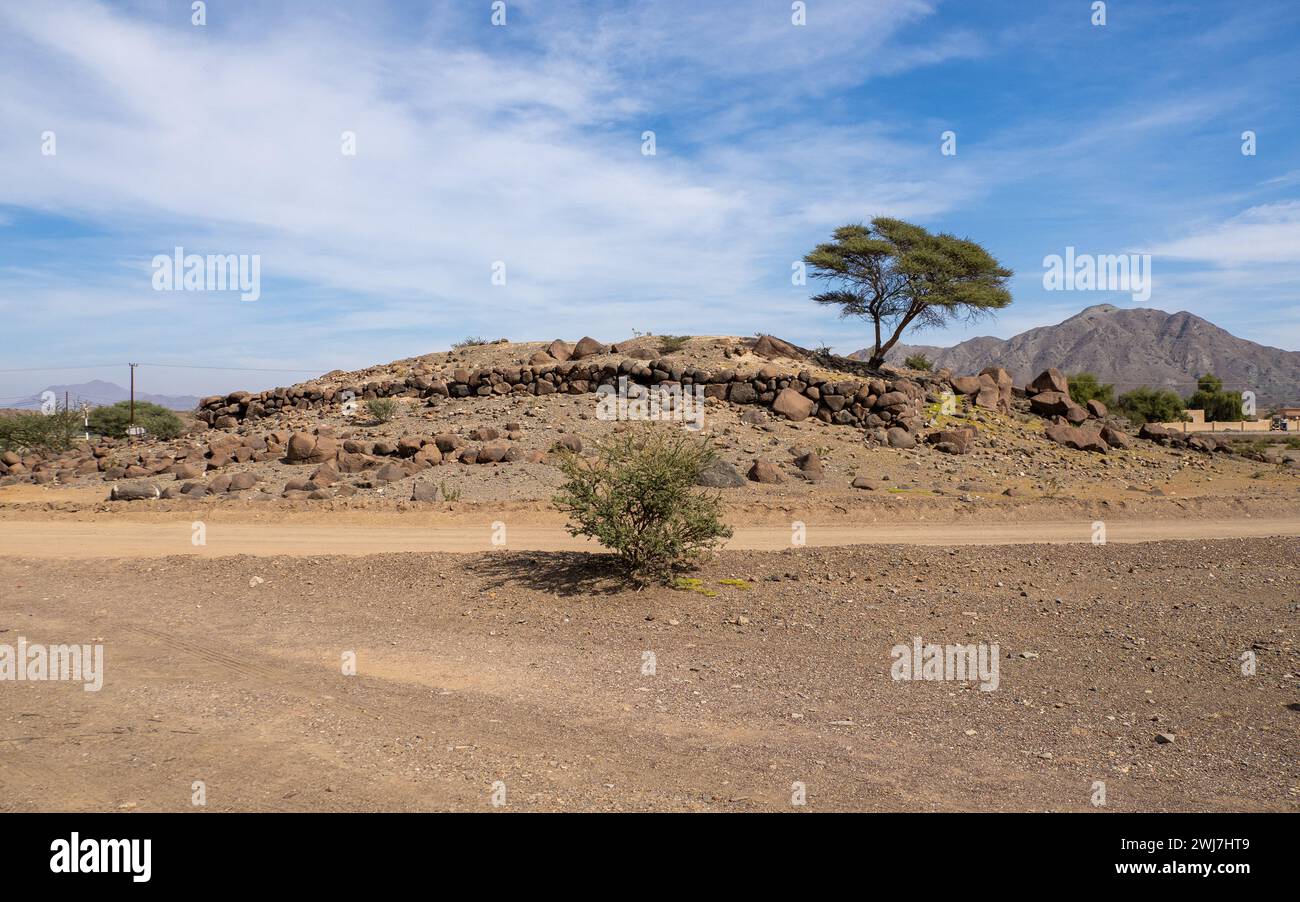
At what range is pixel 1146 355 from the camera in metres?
130

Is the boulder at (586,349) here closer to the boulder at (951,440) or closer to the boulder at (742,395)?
the boulder at (742,395)

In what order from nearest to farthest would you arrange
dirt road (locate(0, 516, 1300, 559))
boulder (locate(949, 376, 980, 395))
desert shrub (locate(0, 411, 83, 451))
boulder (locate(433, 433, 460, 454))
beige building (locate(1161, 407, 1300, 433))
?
dirt road (locate(0, 516, 1300, 559)) → boulder (locate(433, 433, 460, 454)) → boulder (locate(949, 376, 980, 395)) → desert shrub (locate(0, 411, 83, 451)) → beige building (locate(1161, 407, 1300, 433))

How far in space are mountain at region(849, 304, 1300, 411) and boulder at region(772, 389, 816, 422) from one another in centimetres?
9258

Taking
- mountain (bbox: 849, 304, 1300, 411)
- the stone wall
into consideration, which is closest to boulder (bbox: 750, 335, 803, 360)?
the stone wall

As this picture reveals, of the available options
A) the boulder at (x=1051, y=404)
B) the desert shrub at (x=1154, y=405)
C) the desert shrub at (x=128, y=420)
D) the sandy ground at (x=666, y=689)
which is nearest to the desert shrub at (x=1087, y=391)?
the desert shrub at (x=1154, y=405)

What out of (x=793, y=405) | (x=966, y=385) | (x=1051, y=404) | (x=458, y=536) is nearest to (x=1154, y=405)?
(x=1051, y=404)

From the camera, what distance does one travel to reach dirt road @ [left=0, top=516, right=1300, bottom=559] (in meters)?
14.6

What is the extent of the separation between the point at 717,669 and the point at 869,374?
87.1 feet

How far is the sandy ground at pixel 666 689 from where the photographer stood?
17.6ft

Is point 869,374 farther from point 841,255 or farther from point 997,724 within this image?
point 997,724

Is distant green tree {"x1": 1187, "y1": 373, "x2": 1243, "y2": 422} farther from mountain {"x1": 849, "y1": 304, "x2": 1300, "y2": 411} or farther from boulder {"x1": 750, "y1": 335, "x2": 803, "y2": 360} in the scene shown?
boulder {"x1": 750, "y1": 335, "x2": 803, "y2": 360}

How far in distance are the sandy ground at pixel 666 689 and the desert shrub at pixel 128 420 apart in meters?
34.2
